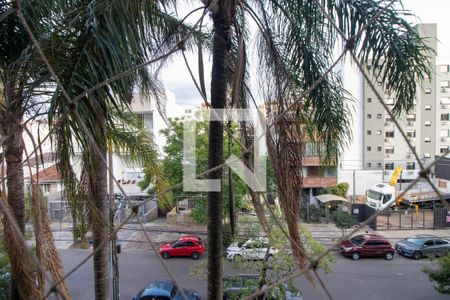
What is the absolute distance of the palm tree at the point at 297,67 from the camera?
1.60m

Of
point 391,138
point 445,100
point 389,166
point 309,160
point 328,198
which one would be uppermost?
point 445,100

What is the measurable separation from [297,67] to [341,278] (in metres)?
6.71

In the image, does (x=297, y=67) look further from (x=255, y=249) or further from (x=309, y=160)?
(x=309, y=160)

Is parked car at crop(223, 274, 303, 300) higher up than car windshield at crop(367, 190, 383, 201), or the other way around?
car windshield at crop(367, 190, 383, 201)

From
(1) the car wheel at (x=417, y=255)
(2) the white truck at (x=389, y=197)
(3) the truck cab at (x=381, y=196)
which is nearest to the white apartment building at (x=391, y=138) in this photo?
(2) the white truck at (x=389, y=197)

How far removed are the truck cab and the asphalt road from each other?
8.08ft

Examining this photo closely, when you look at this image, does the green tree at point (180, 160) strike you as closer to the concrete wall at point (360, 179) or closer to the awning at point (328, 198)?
the awning at point (328, 198)

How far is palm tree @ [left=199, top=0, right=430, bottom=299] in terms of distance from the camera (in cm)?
160

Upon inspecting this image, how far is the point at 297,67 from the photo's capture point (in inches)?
75.1

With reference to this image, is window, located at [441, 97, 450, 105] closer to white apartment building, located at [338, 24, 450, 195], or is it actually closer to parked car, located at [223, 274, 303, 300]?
white apartment building, located at [338, 24, 450, 195]

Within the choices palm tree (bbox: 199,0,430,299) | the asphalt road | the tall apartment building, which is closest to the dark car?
the asphalt road

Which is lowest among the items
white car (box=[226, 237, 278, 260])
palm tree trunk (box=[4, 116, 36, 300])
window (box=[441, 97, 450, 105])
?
white car (box=[226, 237, 278, 260])

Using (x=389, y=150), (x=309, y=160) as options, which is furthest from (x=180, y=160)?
(x=389, y=150)

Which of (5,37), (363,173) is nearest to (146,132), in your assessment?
(5,37)
